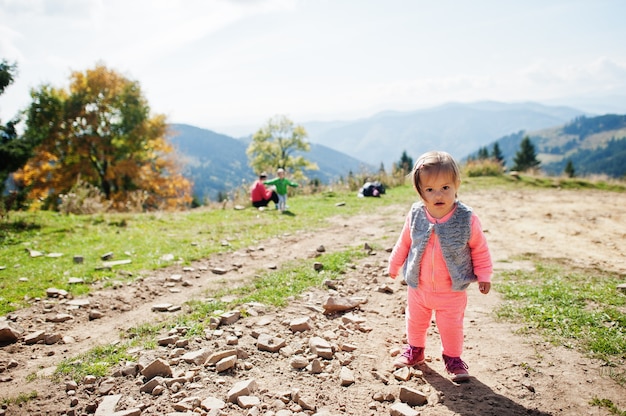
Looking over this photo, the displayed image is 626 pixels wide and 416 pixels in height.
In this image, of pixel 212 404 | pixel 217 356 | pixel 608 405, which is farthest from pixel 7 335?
pixel 608 405

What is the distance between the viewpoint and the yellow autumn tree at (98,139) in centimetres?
3000

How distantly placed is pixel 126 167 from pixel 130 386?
3289cm

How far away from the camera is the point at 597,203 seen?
1462 cm

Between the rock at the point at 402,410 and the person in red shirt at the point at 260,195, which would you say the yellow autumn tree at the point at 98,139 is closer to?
the person in red shirt at the point at 260,195

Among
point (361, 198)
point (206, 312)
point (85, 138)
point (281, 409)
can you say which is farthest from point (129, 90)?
point (281, 409)

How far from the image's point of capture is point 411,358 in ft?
11.2

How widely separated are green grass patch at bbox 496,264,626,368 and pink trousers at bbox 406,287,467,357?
1.20 metres

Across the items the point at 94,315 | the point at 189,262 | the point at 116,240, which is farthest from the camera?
the point at 116,240

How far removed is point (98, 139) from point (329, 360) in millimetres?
34467

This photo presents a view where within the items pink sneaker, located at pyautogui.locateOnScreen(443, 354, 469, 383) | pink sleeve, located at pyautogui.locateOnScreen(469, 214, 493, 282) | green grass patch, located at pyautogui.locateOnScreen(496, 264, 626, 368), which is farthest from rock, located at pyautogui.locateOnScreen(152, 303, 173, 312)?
green grass patch, located at pyautogui.locateOnScreen(496, 264, 626, 368)

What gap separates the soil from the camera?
9.39ft

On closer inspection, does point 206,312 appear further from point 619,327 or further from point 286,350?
point 619,327

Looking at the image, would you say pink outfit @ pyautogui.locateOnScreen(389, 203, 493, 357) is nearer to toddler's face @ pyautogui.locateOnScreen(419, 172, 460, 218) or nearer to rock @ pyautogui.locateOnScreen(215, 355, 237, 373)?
toddler's face @ pyautogui.locateOnScreen(419, 172, 460, 218)

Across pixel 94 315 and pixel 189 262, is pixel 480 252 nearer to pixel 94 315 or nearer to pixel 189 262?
pixel 94 315
